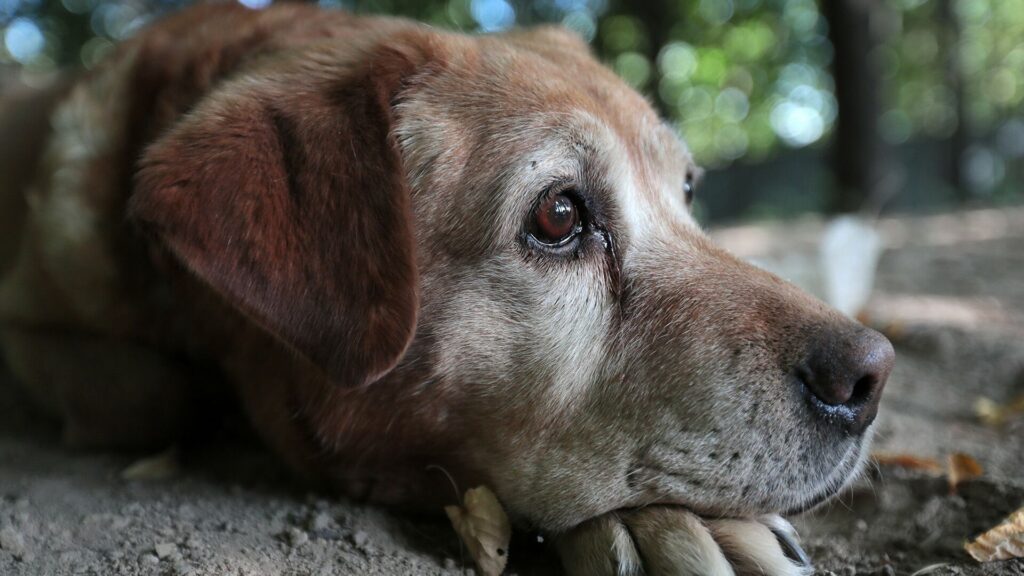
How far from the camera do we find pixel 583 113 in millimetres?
2023

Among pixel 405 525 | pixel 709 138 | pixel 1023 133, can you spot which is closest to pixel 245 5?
pixel 405 525

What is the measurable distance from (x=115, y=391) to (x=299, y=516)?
3.23 feet

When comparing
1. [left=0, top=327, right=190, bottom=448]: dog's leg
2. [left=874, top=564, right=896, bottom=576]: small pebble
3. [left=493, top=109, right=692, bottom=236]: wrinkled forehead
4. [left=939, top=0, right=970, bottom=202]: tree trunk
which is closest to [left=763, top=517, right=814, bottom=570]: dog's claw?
[left=874, top=564, right=896, bottom=576]: small pebble

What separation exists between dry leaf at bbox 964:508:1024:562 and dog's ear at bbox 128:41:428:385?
1272 mm

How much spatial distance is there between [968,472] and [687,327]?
3.21ft

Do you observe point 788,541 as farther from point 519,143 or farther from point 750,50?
point 750,50

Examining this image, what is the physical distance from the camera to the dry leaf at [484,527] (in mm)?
1704

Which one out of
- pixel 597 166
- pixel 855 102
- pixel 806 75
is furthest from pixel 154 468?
pixel 806 75

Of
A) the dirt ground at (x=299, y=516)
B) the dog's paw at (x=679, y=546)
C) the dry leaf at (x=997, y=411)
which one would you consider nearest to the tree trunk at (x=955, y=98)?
the dry leaf at (x=997, y=411)

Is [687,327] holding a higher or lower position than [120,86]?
lower

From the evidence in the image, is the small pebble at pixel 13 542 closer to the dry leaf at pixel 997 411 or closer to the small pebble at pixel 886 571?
the small pebble at pixel 886 571

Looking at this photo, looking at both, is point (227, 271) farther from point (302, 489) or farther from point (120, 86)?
point (120, 86)

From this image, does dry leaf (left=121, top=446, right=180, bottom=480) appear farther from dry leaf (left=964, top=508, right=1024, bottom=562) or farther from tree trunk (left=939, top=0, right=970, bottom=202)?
tree trunk (left=939, top=0, right=970, bottom=202)

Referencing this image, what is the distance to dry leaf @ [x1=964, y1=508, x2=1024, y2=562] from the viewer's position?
163 centimetres
